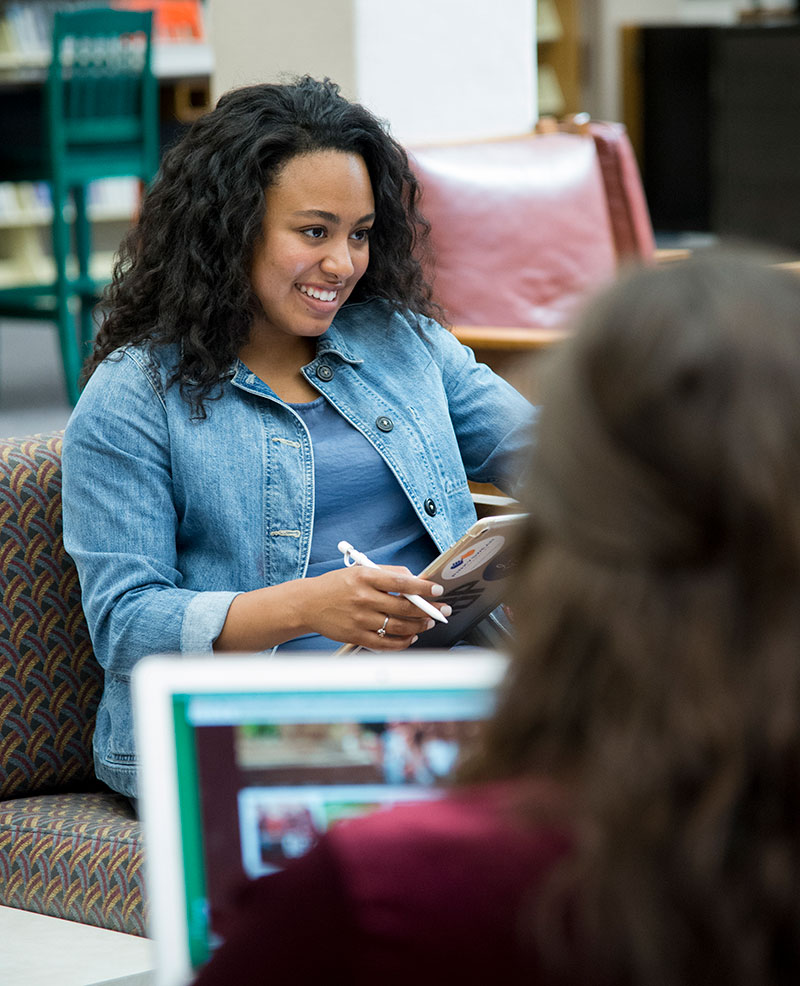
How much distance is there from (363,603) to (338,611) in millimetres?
27

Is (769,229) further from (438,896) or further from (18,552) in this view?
(438,896)

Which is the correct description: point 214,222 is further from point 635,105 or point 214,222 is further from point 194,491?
point 635,105

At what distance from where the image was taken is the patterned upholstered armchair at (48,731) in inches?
55.8

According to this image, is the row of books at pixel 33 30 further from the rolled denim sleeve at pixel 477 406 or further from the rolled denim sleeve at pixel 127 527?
the rolled denim sleeve at pixel 127 527

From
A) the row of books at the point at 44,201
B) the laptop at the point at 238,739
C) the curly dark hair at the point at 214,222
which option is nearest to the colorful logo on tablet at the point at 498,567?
the curly dark hair at the point at 214,222

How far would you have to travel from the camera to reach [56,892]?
1438mm

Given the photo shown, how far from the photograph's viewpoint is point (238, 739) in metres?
0.61

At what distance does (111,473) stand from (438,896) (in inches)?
38.6

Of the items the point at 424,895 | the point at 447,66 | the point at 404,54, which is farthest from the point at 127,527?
the point at 447,66

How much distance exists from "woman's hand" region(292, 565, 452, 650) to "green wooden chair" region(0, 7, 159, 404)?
3.37m

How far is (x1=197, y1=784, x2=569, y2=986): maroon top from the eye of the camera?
0.51 metres

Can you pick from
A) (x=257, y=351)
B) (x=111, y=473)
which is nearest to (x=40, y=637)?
(x=111, y=473)

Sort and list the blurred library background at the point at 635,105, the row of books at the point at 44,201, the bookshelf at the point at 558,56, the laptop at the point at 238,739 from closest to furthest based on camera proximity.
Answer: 1. the laptop at the point at 238,739
2. the blurred library background at the point at 635,105
3. the row of books at the point at 44,201
4. the bookshelf at the point at 558,56

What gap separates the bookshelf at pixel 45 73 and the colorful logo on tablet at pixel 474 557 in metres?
5.26
